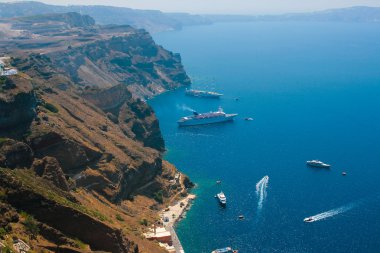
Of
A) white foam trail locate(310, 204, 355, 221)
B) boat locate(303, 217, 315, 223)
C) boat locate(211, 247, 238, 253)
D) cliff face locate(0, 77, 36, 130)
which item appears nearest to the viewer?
boat locate(211, 247, 238, 253)

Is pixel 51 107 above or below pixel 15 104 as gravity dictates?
below

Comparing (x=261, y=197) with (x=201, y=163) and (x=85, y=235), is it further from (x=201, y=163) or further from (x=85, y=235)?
(x=85, y=235)

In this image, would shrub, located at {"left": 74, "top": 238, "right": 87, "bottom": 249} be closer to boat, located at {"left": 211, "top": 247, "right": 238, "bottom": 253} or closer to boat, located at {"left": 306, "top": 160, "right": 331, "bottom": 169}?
boat, located at {"left": 211, "top": 247, "right": 238, "bottom": 253}

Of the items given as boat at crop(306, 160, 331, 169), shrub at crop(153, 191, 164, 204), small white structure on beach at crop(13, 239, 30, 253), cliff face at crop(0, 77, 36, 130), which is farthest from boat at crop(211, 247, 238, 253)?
small white structure on beach at crop(13, 239, 30, 253)

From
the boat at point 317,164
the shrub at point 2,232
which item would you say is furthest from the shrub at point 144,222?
the boat at point 317,164

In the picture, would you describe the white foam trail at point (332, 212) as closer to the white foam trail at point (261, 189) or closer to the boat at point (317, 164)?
the white foam trail at point (261, 189)

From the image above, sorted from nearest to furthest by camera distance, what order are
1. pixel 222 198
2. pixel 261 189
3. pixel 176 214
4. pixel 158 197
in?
pixel 176 214
pixel 222 198
pixel 158 197
pixel 261 189

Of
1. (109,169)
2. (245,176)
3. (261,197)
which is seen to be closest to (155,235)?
(109,169)

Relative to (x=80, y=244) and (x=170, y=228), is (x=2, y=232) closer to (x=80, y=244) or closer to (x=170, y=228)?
(x=80, y=244)

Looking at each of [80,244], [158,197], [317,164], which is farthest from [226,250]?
[317,164]

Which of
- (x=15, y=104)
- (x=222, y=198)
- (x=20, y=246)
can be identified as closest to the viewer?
(x=20, y=246)
